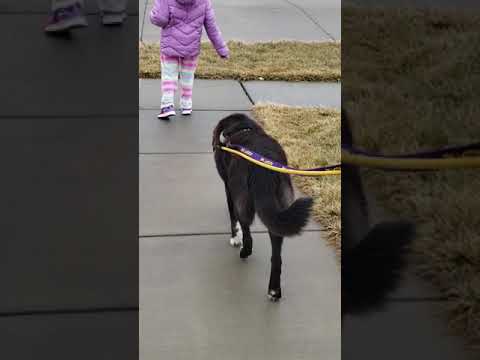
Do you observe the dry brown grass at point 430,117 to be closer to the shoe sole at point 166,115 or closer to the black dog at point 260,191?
the black dog at point 260,191

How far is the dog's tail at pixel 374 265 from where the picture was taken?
1.32m

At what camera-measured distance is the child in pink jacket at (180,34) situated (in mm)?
5785

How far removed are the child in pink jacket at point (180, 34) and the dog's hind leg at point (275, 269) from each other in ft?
10.5

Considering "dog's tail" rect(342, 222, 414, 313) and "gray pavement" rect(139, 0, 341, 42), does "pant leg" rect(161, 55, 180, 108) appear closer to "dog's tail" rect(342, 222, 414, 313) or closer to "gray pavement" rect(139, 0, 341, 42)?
"gray pavement" rect(139, 0, 341, 42)

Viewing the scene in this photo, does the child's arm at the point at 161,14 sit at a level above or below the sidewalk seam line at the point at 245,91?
above

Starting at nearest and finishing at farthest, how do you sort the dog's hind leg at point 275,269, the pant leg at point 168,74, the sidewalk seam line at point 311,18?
1. the dog's hind leg at point 275,269
2. the pant leg at point 168,74
3. the sidewalk seam line at point 311,18

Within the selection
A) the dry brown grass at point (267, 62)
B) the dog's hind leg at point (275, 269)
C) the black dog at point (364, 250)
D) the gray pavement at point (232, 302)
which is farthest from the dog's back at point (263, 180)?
the dry brown grass at point (267, 62)

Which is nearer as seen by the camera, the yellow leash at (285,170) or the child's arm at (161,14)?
the yellow leash at (285,170)

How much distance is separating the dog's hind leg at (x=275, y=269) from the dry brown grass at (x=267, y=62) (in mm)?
4840

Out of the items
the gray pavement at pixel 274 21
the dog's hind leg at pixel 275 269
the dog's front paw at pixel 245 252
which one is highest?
the dog's hind leg at pixel 275 269
